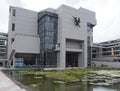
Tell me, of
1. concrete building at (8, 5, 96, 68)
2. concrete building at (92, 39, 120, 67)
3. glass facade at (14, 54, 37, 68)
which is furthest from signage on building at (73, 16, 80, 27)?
concrete building at (92, 39, 120, 67)

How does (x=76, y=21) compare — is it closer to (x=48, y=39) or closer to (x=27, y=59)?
(x=48, y=39)

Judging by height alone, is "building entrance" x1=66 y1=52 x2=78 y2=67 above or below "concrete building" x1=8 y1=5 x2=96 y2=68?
below

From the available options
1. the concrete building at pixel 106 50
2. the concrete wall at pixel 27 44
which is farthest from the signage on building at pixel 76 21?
the concrete building at pixel 106 50

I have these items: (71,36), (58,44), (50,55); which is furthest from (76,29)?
(50,55)

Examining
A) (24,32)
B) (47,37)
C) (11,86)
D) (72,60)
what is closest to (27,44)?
(24,32)

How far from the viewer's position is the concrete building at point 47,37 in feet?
148

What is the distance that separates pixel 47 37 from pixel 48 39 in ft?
1.87

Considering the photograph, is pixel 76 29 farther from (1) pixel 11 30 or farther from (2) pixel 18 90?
(2) pixel 18 90

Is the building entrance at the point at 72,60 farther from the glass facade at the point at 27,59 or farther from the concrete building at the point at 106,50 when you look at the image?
Answer: the concrete building at the point at 106,50

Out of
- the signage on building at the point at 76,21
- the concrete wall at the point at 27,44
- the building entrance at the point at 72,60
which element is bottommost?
the building entrance at the point at 72,60

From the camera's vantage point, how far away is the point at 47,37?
45.4 metres

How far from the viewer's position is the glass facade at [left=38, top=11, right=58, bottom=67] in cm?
4497

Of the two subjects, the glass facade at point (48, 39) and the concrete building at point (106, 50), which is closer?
the glass facade at point (48, 39)

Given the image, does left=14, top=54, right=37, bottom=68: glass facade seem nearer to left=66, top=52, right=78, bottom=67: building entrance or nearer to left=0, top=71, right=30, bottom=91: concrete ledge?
left=66, top=52, right=78, bottom=67: building entrance
